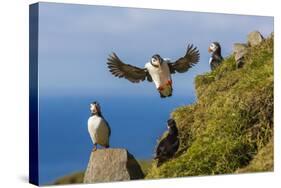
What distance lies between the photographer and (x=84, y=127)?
7145 millimetres

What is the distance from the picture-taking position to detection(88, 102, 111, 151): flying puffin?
23.5 feet

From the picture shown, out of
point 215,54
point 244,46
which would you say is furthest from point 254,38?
point 215,54

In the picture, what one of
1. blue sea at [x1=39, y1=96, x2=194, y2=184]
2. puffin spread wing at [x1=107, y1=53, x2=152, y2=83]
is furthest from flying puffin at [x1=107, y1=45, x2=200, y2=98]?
blue sea at [x1=39, y1=96, x2=194, y2=184]

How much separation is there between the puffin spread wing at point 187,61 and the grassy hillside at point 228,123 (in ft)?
0.61

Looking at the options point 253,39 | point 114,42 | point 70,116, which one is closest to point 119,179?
point 70,116

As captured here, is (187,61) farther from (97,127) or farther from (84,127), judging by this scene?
(84,127)

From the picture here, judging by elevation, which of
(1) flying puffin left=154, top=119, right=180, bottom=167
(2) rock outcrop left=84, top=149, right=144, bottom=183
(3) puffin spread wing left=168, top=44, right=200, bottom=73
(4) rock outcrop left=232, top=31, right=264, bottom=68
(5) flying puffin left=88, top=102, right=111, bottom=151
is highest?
(4) rock outcrop left=232, top=31, right=264, bottom=68

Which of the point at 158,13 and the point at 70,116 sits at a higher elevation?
the point at 158,13

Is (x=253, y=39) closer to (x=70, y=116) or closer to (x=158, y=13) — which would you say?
(x=158, y=13)

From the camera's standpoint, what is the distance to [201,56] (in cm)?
780

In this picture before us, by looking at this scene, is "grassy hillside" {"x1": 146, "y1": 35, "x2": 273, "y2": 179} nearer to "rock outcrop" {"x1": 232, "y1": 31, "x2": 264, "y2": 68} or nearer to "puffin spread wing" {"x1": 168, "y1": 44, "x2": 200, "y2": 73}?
"rock outcrop" {"x1": 232, "y1": 31, "x2": 264, "y2": 68}

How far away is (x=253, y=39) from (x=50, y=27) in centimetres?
230

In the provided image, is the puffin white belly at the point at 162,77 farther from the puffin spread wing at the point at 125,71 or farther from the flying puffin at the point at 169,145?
the flying puffin at the point at 169,145

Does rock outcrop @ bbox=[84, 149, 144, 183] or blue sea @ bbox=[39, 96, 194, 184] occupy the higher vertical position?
blue sea @ bbox=[39, 96, 194, 184]
